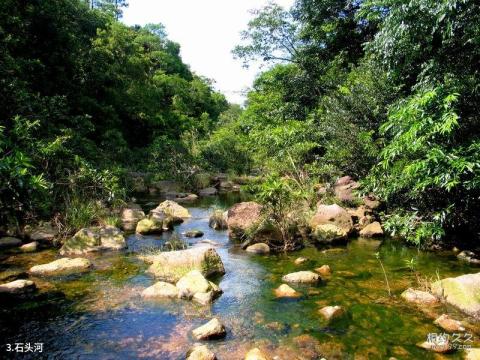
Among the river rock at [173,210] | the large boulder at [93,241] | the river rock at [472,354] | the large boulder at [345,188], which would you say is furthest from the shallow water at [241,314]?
the river rock at [173,210]

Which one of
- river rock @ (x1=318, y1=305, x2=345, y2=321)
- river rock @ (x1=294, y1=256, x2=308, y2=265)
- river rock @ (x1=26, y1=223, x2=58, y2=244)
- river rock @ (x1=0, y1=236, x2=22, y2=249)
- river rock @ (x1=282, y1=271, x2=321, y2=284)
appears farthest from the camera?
river rock @ (x1=26, y1=223, x2=58, y2=244)

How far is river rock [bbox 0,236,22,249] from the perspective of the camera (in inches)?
452

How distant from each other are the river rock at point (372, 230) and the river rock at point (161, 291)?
23.9 feet

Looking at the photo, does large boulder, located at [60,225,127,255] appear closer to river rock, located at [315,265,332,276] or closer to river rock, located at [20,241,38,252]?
river rock, located at [20,241,38,252]

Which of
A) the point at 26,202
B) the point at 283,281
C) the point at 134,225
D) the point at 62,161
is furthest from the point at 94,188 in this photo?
the point at 283,281

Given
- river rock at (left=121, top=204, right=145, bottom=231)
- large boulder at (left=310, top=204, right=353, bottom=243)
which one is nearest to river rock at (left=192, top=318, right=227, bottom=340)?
large boulder at (left=310, top=204, right=353, bottom=243)

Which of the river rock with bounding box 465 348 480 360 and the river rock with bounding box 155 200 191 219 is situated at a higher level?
the river rock with bounding box 155 200 191 219

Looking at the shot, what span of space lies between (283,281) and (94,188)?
720 cm

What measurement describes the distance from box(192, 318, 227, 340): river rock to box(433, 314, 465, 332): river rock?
3.57 metres

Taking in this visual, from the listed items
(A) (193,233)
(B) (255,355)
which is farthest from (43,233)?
(B) (255,355)

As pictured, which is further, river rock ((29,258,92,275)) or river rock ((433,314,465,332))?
river rock ((29,258,92,275))

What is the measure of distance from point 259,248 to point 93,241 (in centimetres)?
474

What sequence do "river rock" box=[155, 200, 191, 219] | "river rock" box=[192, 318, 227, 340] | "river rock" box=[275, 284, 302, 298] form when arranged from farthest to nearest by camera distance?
"river rock" box=[155, 200, 191, 219]
"river rock" box=[275, 284, 302, 298]
"river rock" box=[192, 318, 227, 340]

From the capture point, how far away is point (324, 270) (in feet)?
31.4
